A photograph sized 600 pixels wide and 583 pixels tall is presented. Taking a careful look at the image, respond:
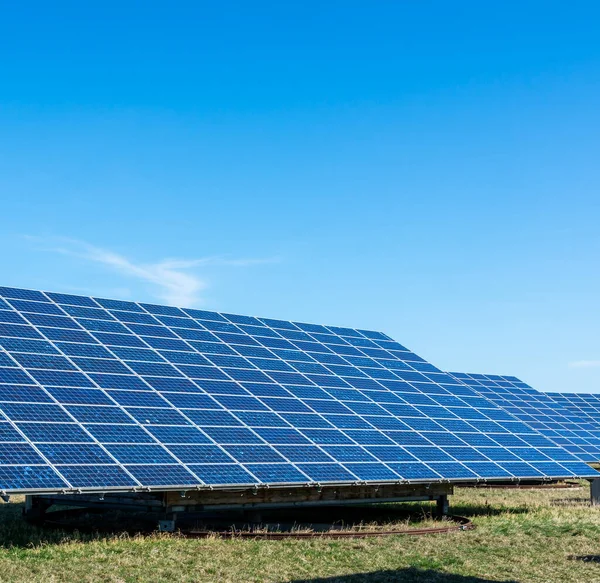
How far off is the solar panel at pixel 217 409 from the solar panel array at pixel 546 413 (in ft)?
7.81

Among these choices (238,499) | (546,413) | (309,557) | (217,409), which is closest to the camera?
(309,557)

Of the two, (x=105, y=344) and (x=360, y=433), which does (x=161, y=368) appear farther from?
(x=360, y=433)

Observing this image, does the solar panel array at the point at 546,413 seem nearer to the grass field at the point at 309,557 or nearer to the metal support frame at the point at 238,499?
the metal support frame at the point at 238,499

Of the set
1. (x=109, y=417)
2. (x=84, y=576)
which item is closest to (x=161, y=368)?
(x=109, y=417)

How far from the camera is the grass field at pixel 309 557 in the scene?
18500 mm

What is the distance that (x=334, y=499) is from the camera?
26.8 meters

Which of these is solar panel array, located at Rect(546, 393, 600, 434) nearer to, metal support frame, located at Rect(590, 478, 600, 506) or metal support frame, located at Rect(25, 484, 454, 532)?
metal support frame, located at Rect(590, 478, 600, 506)

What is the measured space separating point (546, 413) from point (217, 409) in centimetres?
2775

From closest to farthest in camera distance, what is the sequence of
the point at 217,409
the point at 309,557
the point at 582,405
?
1. the point at 309,557
2. the point at 217,409
3. the point at 582,405

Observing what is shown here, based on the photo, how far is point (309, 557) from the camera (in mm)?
20984

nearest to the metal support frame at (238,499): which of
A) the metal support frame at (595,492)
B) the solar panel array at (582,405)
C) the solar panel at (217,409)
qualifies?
the solar panel at (217,409)

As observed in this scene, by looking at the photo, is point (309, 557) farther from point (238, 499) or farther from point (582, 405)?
point (582, 405)

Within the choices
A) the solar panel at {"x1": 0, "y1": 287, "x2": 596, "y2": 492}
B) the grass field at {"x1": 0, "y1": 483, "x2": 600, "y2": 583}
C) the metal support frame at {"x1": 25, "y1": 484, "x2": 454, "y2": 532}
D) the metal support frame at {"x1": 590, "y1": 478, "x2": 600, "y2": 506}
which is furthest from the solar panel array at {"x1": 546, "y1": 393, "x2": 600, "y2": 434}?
the grass field at {"x1": 0, "y1": 483, "x2": 600, "y2": 583}

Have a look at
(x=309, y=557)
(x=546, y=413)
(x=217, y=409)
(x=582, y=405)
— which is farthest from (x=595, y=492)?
(x=582, y=405)
